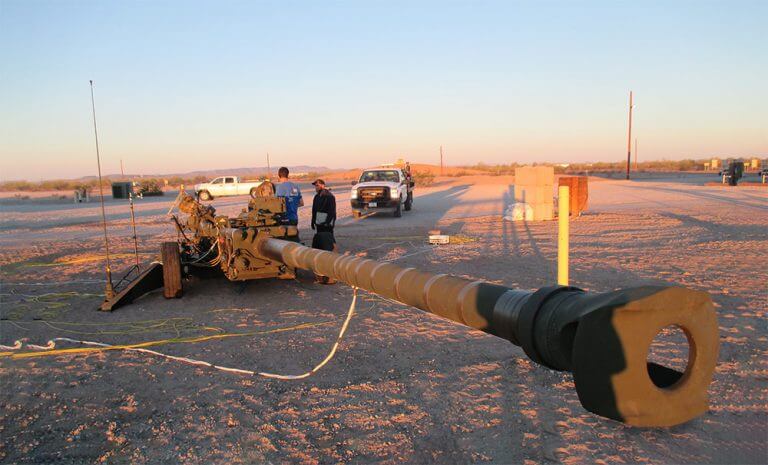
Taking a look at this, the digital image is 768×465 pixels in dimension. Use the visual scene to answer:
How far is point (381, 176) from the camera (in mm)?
23891

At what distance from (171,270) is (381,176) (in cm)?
1613

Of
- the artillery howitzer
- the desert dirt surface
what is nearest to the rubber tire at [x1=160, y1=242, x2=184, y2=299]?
the desert dirt surface

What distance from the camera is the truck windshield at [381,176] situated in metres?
23.6

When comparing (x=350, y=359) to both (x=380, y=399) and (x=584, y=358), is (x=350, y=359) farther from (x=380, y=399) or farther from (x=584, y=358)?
(x=584, y=358)

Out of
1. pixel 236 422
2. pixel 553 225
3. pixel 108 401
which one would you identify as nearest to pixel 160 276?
pixel 108 401

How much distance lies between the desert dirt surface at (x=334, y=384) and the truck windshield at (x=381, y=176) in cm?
1344

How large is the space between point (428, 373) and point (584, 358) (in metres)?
3.72

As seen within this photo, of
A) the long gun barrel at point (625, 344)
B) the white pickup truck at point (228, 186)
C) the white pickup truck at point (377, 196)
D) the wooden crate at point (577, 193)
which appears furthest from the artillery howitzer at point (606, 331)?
the white pickup truck at point (228, 186)

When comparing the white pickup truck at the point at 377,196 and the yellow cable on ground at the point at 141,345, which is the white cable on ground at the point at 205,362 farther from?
the white pickup truck at the point at 377,196

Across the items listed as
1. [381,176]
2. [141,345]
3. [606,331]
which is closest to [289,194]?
[141,345]

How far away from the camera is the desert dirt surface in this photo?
12.0ft

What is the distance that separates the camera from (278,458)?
357 centimetres

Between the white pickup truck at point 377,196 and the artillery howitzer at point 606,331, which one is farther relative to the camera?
the white pickup truck at point 377,196

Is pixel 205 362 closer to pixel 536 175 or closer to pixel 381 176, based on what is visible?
pixel 536 175
